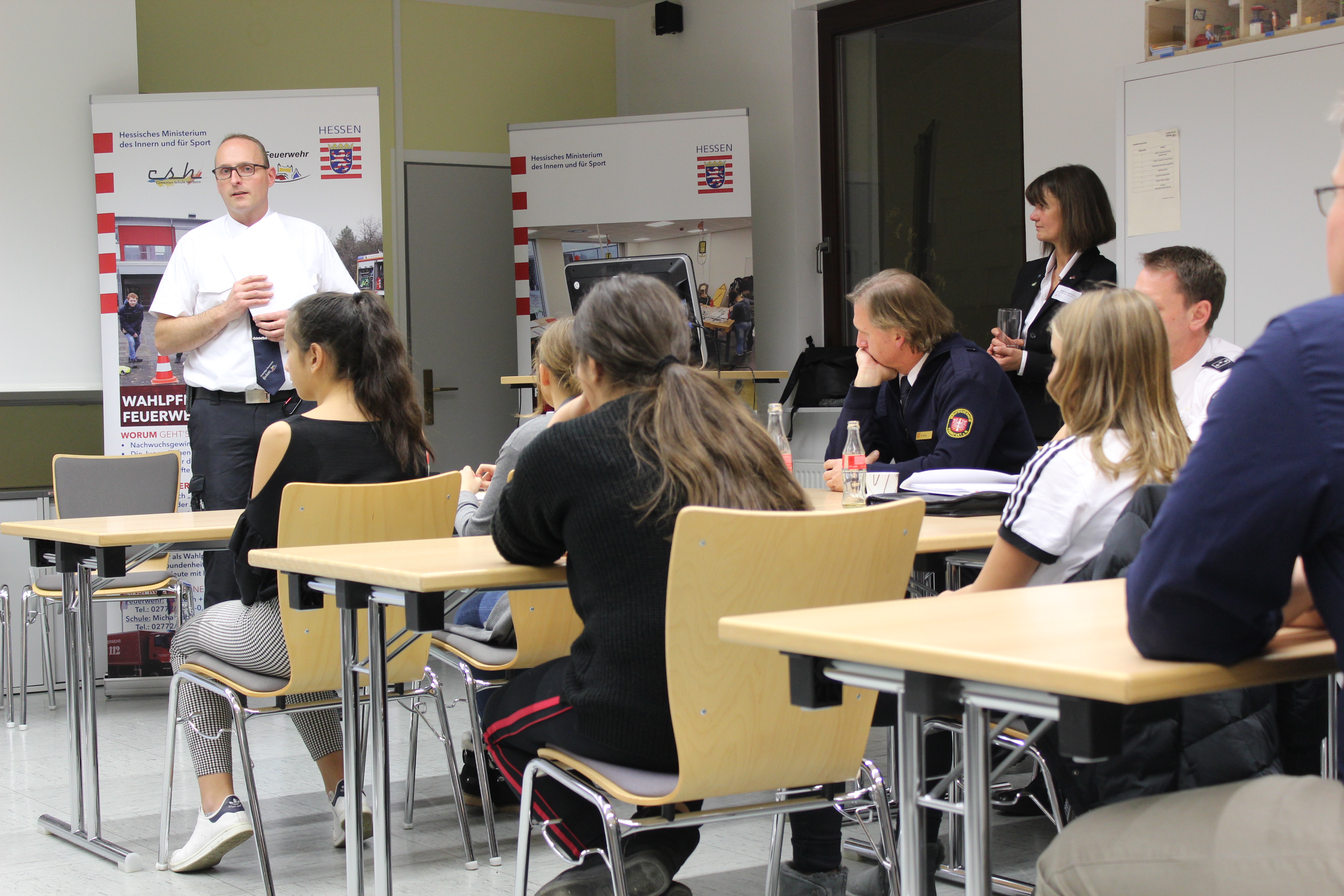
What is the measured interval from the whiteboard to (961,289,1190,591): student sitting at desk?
2.18 meters

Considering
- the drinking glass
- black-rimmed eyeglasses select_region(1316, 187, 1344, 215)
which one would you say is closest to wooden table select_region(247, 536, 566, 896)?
black-rimmed eyeglasses select_region(1316, 187, 1344, 215)

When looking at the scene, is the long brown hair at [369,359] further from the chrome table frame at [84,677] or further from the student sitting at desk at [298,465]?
the chrome table frame at [84,677]

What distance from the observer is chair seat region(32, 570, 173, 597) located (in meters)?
4.61

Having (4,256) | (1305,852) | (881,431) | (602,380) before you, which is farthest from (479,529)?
(4,256)

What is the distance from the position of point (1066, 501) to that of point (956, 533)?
35cm

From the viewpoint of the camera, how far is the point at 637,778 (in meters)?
1.84

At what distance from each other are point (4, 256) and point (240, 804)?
3.28 meters

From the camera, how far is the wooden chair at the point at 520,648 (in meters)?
2.93

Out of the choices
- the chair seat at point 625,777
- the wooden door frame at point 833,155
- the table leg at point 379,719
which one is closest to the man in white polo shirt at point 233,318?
the table leg at point 379,719

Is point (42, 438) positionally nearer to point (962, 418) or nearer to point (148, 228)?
point (148, 228)

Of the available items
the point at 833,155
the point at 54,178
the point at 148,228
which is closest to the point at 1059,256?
the point at 833,155

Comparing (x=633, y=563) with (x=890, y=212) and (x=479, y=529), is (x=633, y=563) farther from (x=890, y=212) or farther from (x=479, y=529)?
(x=890, y=212)

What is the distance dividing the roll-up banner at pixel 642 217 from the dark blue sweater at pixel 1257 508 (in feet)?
16.7

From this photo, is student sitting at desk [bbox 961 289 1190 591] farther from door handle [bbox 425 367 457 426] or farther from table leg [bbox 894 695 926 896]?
door handle [bbox 425 367 457 426]
